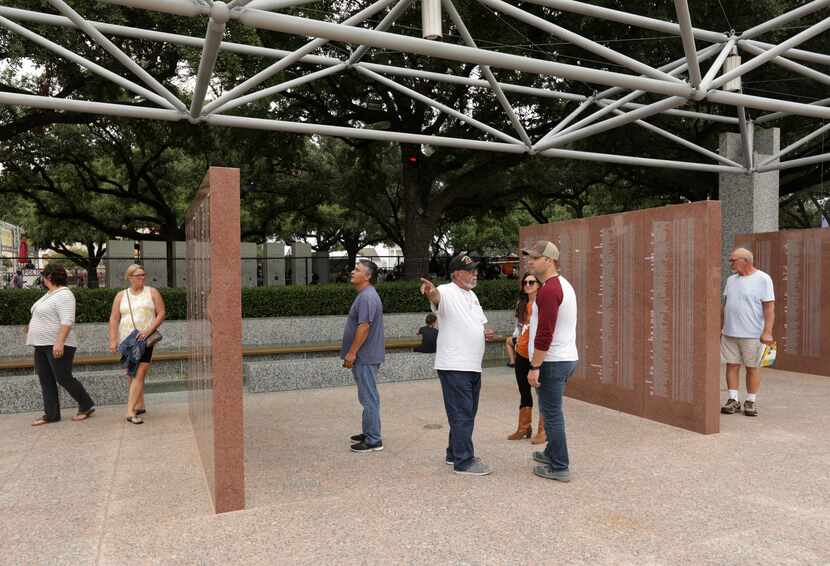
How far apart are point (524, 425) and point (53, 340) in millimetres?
5051

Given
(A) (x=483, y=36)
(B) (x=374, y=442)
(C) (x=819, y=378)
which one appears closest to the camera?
(B) (x=374, y=442)

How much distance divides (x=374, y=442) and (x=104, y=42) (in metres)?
4.61

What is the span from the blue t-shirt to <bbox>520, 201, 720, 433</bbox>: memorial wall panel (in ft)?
10.2

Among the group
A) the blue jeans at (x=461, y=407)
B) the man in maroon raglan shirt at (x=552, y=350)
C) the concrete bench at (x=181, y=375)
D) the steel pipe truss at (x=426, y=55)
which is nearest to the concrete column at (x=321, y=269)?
the concrete bench at (x=181, y=375)

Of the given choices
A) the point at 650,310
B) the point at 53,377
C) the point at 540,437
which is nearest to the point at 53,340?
the point at 53,377

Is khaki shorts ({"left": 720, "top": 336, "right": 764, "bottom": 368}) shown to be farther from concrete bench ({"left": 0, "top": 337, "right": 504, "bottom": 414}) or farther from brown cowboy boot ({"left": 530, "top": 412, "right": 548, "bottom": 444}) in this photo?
concrete bench ({"left": 0, "top": 337, "right": 504, "bottom": 414})

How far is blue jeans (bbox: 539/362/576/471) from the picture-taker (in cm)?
468

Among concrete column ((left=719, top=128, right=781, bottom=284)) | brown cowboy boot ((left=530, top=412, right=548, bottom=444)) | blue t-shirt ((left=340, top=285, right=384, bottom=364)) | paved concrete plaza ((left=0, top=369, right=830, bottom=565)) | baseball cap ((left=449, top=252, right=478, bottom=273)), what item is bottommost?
paved concrete plaza ((left=0, top=369, right=830, bottom=565))

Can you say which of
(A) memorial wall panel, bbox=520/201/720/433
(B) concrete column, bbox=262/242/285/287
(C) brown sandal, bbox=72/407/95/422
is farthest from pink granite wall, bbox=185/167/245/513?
(B) concrete column, bbox=262/242/285/287

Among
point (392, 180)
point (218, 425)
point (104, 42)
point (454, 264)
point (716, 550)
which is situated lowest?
Answer: point (716, 550)

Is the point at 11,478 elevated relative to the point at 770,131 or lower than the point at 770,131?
lower

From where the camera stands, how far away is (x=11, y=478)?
4.98 meters

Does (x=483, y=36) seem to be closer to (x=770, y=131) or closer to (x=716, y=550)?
(x=770, y=131)

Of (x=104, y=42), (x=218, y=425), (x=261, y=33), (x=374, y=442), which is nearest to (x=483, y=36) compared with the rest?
(x=261, y=33)
